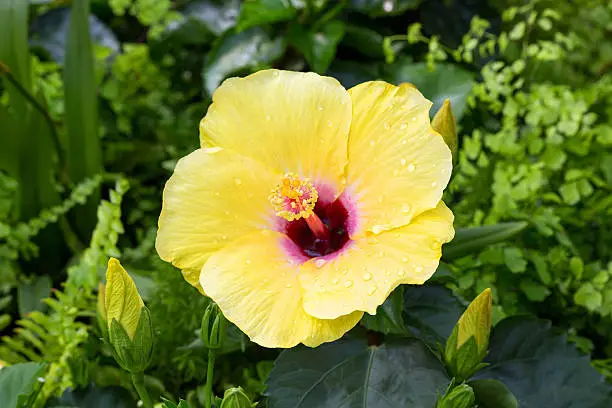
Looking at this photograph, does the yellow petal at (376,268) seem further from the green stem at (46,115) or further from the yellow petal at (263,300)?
the green stem at (46,115)

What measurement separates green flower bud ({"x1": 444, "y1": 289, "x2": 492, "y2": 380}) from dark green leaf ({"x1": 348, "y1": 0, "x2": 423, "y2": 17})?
36.9 inches

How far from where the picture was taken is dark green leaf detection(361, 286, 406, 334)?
711 mm

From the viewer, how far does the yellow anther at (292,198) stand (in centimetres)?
72

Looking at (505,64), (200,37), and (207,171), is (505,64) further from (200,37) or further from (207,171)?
(207,171)

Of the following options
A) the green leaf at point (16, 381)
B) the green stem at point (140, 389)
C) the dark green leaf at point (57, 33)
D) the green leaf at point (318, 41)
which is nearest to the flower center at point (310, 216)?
the green stem at point (140, 389)

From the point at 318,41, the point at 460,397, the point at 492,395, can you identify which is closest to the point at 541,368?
the point at 492,395

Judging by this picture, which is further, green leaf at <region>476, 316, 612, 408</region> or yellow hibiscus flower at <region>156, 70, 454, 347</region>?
green leaf at <region>476, 316, 612, 408</region>

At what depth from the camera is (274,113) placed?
724 millimetres

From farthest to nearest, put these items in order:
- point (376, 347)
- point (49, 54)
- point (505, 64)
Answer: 1. point (49, 54)
2. point (505, 64)
3. point (376, 347)

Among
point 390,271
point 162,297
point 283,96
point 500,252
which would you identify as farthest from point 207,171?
point 500,252

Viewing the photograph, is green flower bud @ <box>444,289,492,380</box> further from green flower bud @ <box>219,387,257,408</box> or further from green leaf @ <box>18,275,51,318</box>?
green leaf @ <box>18,275,51,318</box>

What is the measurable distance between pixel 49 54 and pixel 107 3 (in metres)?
0.25

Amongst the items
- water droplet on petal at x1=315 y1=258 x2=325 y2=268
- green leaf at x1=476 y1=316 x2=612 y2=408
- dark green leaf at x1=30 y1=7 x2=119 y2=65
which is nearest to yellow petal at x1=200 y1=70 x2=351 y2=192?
water droplet on petal at x1=315 y1=258 x2=325 y2=268

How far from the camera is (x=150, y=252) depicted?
3.94ft
